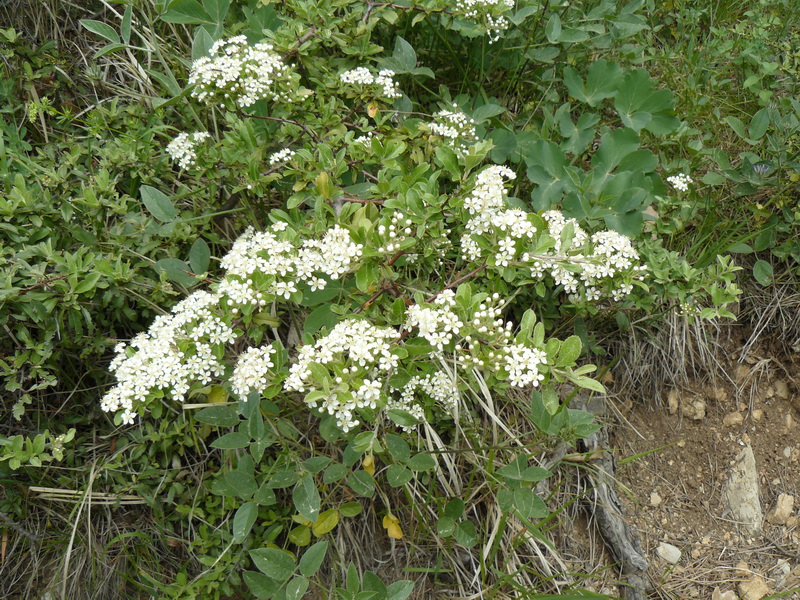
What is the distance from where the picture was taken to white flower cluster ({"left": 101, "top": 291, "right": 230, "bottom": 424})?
1482 mm

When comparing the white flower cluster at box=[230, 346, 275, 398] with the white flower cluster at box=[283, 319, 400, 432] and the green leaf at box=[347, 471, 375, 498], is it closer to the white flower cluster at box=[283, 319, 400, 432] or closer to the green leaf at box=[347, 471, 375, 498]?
the white flower cluster at box=[283, 319, 400, 432]

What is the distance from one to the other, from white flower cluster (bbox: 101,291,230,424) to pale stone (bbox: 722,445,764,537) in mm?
1936

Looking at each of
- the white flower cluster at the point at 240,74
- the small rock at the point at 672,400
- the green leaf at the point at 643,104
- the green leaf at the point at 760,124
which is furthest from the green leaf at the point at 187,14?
the small rock at the point at 672,400

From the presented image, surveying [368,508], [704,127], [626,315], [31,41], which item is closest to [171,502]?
[368,508]

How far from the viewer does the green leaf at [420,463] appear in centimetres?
174

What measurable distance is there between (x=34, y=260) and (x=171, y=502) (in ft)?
2.93

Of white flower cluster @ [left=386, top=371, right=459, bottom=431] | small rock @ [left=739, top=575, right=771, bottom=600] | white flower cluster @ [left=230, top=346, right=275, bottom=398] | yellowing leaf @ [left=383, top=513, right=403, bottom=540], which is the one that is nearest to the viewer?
white flower cluster @ [left=230, top=346, right=275, bottom=398]

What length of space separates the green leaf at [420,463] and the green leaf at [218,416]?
1.67 feet

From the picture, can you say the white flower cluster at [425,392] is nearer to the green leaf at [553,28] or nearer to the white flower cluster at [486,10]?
the white flower cluster at [486,10]

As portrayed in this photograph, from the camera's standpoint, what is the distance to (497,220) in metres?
1.52

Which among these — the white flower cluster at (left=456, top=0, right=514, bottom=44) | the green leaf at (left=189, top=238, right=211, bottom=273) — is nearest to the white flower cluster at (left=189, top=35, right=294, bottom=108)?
the green leaf at (left=189, top=238, right=211, bottom=273)

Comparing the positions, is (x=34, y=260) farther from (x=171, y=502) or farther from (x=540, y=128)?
(x=540, y=128)

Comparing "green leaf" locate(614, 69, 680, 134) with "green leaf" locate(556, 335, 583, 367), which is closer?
"green leaf" locate(556, 335, 583, 367)

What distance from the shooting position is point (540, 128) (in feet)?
8.20
